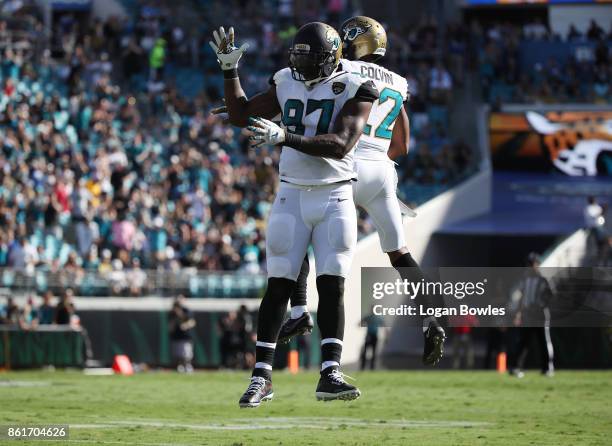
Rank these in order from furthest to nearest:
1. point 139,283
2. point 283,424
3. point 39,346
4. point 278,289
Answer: point 139,283 → point 39,346 → point 283,424 → point 278,289

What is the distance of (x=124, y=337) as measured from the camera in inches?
959

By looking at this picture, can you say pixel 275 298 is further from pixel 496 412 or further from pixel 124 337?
pixel 124 337

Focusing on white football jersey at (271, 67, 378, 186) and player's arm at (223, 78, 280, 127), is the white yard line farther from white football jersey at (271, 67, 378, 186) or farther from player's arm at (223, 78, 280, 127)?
player's arm at (223, 78, 280, 127)

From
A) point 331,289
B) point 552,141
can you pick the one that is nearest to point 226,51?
point 331,289

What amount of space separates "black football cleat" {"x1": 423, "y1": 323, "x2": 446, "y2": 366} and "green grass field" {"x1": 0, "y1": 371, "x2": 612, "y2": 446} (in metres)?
0.61

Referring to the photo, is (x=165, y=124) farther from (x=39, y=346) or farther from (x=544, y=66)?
(x=544, y=66)

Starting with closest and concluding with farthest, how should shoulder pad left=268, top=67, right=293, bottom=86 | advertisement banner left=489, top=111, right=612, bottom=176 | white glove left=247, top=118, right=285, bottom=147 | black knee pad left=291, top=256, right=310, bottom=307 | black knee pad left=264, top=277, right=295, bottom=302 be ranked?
white glove left=247, top=118, right=285, bottom=147 < black knee pad left=264, top=277, right=295, bottom=302 < shoulder pad left=268, top=67, right=293, bottom=86 < black knee pad left=291, top=256, right=310, bottom=307 < advertisement banner left=489, top=111, right=612, bottom=176

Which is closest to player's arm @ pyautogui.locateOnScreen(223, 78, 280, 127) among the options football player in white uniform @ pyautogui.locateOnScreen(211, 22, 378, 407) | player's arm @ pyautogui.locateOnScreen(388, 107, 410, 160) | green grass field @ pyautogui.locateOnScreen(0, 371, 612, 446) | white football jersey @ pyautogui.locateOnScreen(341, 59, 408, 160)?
football player in white uniform @ pyautogui.locateOnScreen(211, 22, 378, 407)

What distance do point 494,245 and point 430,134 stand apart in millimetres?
2908

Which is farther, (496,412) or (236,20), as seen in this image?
(236,20)

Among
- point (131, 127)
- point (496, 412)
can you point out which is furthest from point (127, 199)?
point (496, 412)

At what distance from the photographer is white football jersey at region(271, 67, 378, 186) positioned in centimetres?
908

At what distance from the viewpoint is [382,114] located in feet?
32.7

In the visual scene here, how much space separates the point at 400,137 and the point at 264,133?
214 cm
